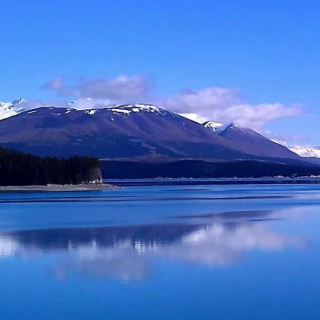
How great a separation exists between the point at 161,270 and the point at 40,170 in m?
69.2

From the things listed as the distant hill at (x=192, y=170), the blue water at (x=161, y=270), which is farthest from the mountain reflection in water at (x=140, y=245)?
the distant hill at (x=192, y=170)

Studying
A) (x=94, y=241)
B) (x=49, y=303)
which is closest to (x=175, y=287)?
(x=49, y=303)

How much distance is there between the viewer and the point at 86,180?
90.9 m

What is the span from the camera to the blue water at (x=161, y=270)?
13266 millimetres

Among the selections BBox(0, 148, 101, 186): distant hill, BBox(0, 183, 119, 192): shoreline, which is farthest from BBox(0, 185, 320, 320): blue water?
BBox(0, 148, 101, 186): distant hill

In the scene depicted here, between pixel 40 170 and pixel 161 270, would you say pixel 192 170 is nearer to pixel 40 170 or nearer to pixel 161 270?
pixel 40 170

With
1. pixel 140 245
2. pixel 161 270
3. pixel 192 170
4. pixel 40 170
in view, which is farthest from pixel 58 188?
pixel 192 170

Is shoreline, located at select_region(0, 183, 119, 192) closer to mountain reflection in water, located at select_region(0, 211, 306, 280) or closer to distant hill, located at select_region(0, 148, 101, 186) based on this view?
distant hill, located at select_region(0, 148, 101, 186)

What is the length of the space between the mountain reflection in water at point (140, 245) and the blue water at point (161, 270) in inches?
1.2

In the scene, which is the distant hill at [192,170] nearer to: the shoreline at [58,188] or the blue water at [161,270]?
the shoreline at [58,188]

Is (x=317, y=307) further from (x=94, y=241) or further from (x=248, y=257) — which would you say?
(x=94, y=241)

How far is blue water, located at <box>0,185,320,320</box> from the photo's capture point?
13.3 m

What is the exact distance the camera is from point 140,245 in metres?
22.4

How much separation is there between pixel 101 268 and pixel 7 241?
7.27 metres
